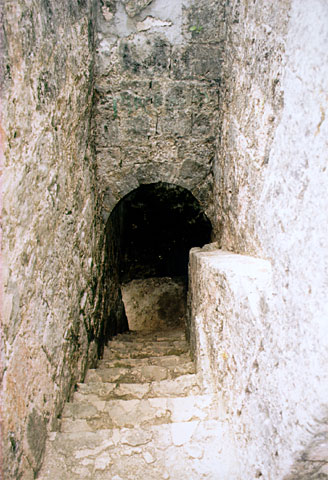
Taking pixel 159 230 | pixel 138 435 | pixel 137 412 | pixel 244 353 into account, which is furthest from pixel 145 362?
pixel 159 230

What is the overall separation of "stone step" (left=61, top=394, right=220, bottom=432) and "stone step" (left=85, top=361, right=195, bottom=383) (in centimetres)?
48

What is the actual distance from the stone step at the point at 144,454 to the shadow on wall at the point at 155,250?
2756 mm

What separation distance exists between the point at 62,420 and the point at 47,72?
186 cm

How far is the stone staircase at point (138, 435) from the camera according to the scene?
155cm

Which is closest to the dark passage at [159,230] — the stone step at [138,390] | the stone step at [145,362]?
the stone step at [145,362]

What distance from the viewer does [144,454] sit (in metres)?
1.61

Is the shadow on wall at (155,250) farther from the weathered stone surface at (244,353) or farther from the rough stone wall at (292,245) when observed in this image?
the rough stone wall at (292,245)

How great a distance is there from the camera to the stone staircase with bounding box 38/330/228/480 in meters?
1.55

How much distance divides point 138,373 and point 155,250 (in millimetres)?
3580

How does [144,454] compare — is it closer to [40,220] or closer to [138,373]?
[138,373]

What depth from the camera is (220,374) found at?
6.03 ft

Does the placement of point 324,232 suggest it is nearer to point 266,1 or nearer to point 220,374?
point 220,374

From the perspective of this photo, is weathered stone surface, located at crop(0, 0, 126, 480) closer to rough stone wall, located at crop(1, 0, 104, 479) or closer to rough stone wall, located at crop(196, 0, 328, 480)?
rough stone wall, located at crop(1, 0, 104, 479)

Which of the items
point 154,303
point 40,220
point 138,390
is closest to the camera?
point 40,220
